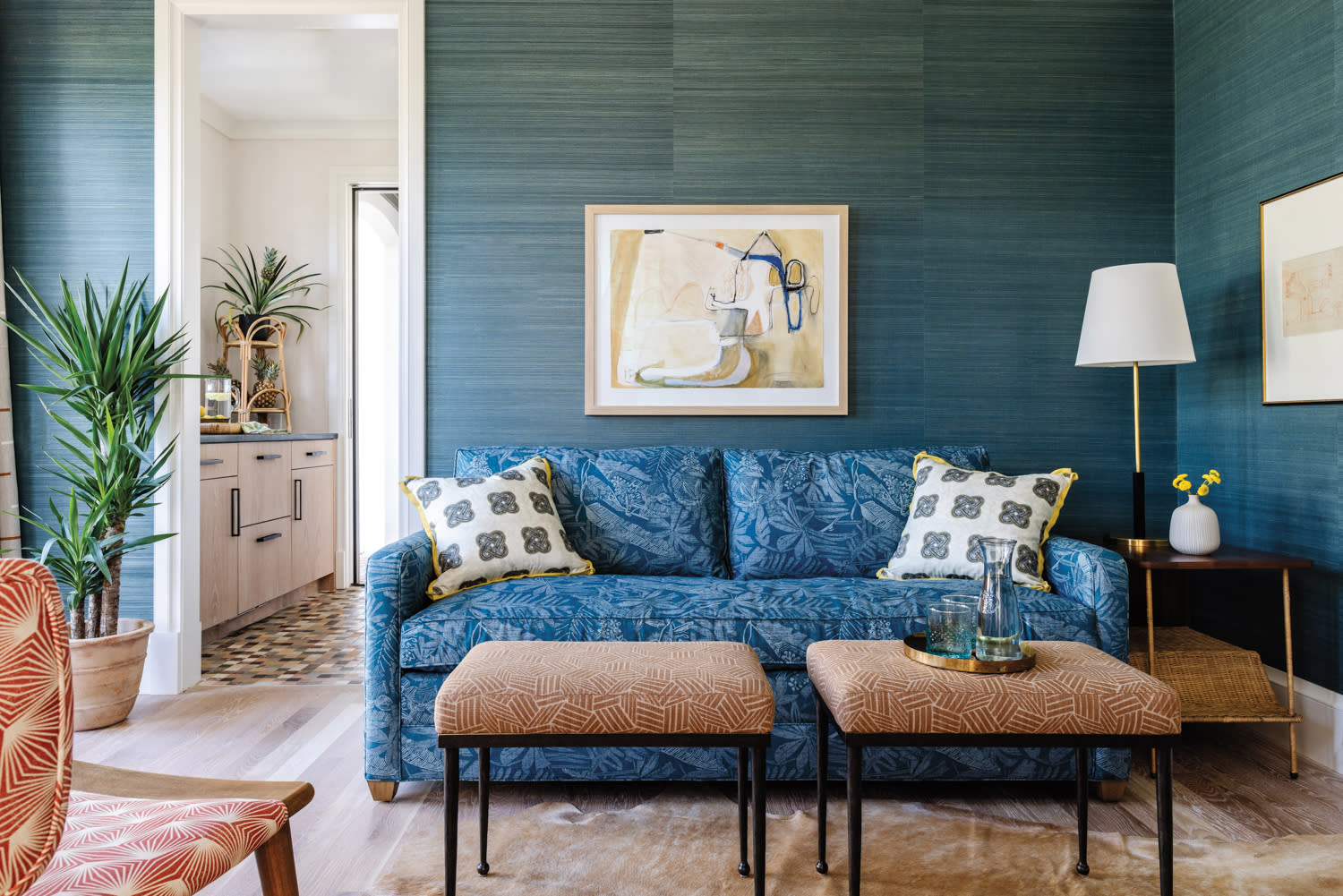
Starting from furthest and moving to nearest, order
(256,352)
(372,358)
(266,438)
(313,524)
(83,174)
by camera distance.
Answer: (372,358)
(256,352)
(313,524)
(266,438)
(83,174)

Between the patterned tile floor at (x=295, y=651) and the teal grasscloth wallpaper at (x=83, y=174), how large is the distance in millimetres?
432

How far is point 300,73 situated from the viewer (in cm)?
424

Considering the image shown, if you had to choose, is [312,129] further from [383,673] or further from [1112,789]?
[1112,789]

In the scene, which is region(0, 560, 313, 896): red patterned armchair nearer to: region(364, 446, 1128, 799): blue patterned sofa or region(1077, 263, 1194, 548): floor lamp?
region(364, 446, 1128, 799): blue patterned sofa

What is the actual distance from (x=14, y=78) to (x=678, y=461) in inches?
115

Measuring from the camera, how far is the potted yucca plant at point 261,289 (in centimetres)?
465

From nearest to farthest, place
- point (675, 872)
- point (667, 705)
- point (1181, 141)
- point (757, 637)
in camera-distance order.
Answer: point (667, 705) < point (675, 872) < point (757, 637) < point (1181, 141)

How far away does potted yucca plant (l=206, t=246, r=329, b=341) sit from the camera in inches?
183

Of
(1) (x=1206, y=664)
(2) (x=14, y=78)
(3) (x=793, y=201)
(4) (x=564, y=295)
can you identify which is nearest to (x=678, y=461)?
(4) (x=564, y=295)

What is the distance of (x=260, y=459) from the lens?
3988 millimetres

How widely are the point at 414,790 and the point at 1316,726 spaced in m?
2.61

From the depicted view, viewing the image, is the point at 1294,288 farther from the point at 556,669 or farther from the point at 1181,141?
the point at 556,669

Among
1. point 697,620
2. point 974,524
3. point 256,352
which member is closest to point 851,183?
point 974,524

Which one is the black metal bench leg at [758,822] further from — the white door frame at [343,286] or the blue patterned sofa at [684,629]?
the white door frame at [343,286]
